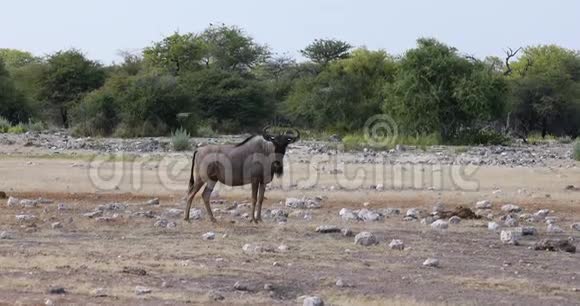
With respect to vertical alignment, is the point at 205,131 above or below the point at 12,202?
above

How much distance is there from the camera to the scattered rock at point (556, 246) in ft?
41.5

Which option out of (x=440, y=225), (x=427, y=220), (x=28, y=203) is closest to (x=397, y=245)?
(x=440, y=225)

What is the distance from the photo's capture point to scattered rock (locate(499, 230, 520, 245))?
13180mm

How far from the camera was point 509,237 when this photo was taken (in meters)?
13.2

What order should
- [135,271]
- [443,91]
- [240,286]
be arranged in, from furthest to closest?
[443,91] → [135,271] → [240,286]

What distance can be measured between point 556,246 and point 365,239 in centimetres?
253

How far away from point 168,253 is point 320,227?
119 inches

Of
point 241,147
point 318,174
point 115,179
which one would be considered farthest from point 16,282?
point 318,174

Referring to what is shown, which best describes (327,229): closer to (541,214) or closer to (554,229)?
(554,229)

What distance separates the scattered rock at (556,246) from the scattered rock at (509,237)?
1.30 feet

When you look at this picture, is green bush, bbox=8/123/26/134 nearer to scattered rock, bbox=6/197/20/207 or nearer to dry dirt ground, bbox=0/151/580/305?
dry dirt ground, bbox=0/151/580/305

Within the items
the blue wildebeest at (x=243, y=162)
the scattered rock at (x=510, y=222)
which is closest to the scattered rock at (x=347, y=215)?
the blue wildebeest at (x=243, y=162)

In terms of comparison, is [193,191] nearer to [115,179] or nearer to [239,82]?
[115,179]

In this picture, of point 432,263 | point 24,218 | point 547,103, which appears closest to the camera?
point 432,263
